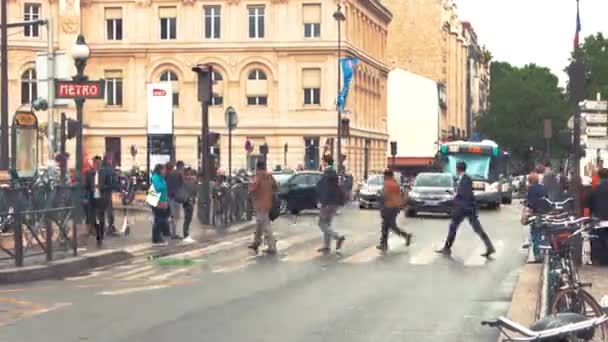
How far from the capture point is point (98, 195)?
2502 cm

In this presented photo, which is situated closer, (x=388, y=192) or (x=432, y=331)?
(x=432, y=331)

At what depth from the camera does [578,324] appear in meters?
6.55

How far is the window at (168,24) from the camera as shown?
79938 mm

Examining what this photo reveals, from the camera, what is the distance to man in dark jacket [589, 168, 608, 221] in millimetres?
20125

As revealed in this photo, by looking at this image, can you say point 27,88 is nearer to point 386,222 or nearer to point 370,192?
point 370,192

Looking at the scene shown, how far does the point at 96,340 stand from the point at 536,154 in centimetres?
11582

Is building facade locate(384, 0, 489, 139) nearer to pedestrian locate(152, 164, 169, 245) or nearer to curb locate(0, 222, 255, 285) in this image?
pedestrian locate(152, 164, 169, 245)

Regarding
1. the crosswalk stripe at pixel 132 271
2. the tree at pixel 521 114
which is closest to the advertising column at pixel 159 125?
the crosswalk stripe at pixel 132 271

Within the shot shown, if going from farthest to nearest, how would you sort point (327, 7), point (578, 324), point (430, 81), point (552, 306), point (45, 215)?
point (430, 81), point (327, 7), point (45, 215), point (552, 306), point (578, 324)

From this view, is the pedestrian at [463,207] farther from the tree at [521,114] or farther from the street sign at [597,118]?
the tree at [521,114]

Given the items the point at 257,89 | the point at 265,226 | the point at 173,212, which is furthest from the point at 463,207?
the point at 257,89

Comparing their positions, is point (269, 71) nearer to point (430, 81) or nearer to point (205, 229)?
point (430, 81)

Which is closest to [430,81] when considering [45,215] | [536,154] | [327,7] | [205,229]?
[536,154]

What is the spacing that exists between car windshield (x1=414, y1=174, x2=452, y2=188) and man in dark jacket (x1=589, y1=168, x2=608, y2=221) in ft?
69.0
